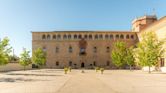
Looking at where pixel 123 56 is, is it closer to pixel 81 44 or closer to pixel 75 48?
pixel 81 44

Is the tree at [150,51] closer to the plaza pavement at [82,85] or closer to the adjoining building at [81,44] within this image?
the plaza pavement at [82,85]

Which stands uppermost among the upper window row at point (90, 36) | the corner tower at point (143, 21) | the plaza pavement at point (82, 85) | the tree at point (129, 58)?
the corner tower at point (143, 21)

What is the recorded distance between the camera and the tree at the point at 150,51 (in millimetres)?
46875

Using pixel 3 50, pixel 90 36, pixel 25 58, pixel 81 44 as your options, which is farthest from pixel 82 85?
pixel 90 36

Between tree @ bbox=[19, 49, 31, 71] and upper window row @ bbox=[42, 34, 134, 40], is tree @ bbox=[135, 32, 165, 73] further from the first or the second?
upper window row @ bbox=[42, 34, 134, 40]

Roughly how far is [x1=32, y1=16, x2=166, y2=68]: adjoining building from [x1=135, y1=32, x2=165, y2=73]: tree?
35183mm

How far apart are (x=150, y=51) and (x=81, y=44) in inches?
1588

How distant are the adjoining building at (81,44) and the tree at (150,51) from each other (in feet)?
115

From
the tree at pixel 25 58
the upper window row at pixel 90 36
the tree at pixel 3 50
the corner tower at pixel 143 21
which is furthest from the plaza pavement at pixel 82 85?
the upper window row at pixel 90 36

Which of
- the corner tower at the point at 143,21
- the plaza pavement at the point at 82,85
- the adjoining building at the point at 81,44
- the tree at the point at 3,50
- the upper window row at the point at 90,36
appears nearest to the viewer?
the plaza pavement at the point at 82,85

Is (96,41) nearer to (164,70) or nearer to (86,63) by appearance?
(86,63)

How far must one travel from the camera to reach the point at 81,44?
282 ft

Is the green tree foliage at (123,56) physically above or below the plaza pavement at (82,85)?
above

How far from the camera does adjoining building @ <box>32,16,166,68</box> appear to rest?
85.6 m
